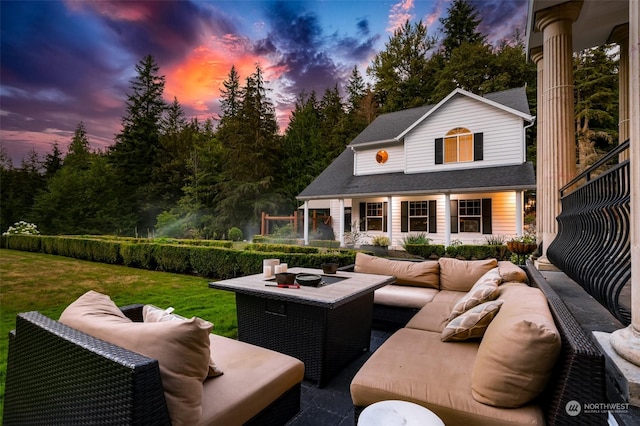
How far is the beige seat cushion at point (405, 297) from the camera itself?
385 cm

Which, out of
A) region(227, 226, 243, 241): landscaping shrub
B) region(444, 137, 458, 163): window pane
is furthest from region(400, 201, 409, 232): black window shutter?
region(227, 226, 243, 241): landscaping shrub

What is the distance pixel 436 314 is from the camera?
312cm

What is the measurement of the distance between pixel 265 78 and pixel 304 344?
80.4ft

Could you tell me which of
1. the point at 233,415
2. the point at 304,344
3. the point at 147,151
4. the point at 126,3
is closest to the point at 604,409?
the point at 233,415

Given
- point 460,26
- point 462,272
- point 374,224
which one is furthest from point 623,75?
point 460,26

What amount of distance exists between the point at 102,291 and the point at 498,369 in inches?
296

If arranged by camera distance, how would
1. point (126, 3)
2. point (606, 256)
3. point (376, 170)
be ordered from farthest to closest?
point (376, 170), point (126, 3), point (606, 256)

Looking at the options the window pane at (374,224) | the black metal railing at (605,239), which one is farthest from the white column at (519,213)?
the black metal railing at (605,239)

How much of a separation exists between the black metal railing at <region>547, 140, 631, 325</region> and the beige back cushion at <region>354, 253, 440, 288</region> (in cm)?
152

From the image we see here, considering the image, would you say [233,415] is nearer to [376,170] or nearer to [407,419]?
[407,419]

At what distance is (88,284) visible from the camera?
7117mm

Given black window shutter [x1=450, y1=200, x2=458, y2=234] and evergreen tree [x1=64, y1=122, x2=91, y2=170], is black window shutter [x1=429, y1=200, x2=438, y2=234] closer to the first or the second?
black window shutter [x1=450, y1=200, x2=458, y2=234]

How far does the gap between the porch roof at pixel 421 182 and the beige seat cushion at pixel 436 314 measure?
23.3 feet

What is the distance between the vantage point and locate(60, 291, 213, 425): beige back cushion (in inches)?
52.3
